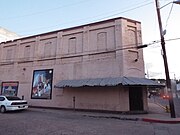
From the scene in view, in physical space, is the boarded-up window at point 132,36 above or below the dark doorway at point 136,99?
above

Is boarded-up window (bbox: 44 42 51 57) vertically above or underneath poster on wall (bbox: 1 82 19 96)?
above

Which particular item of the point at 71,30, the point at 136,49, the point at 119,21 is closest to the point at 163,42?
the point at 136,49

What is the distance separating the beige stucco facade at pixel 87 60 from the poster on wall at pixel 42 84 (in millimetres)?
471

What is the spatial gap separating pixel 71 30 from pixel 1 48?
1254cm

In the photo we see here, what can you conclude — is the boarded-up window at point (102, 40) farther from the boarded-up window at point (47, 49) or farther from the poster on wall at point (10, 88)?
the poster on wall at point (10, 88)

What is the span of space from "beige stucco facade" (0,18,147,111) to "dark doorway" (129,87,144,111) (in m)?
0.43

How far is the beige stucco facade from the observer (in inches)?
714

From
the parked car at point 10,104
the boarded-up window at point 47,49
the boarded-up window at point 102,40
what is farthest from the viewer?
the boarded-up window at point 47,49

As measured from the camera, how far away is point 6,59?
A: 2659 cm

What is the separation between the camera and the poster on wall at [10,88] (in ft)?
81.2

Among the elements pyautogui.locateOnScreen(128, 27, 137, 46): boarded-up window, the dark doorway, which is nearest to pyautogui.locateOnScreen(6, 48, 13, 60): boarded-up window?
pyautogui.locateOnScreen(128, 27, 137, 46): boarded-up window

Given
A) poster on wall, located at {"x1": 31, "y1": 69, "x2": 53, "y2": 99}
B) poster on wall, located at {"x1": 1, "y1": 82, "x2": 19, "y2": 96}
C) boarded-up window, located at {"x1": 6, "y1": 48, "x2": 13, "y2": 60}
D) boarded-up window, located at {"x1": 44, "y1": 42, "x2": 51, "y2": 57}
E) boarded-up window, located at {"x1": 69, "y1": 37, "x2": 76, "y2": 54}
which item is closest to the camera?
boarded-up window, located at {"x1": 69, "y1": 37, "x2": 76, "y2": 54}

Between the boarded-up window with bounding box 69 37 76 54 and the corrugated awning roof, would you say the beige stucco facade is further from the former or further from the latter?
the corrugated awning roof

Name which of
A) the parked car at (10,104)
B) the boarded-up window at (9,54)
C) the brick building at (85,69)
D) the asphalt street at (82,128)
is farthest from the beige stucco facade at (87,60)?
the asphalt street at (82,128)
